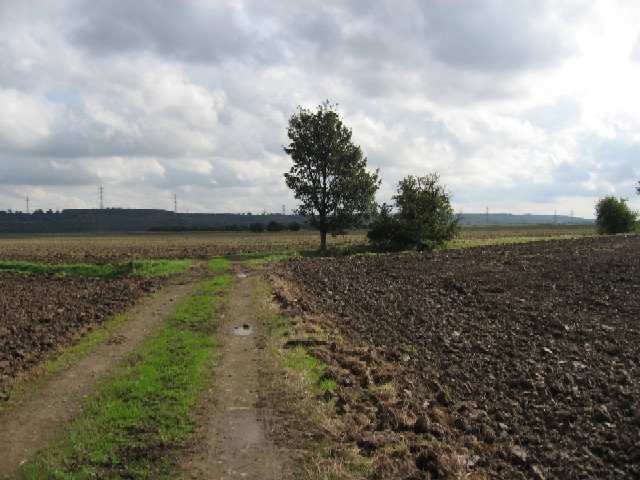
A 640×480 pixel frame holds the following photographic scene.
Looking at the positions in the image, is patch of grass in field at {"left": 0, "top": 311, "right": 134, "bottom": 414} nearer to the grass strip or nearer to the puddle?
the grass strip

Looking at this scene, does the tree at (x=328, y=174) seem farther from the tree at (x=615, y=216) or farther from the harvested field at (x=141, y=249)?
the tree at (x=615, y=216)

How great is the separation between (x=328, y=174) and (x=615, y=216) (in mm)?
47718

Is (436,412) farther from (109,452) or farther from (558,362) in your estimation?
(109,452)

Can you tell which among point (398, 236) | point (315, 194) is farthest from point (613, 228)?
point (315, 194)

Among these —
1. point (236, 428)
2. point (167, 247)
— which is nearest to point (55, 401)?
point (236, 428)

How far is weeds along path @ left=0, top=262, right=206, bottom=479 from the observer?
7.55 meters

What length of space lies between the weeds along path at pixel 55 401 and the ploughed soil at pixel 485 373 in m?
4.36

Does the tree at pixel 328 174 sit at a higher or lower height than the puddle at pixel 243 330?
higher

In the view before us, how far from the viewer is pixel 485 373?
10.7 meters

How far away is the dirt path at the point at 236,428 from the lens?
6.70 metres

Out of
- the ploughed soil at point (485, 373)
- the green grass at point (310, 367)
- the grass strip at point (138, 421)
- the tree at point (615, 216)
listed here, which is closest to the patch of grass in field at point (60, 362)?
the grass strip at point (138, 421)

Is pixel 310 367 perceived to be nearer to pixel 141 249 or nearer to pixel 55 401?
pixel 55 401

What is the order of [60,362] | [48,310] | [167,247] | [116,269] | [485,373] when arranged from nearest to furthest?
1. [485,373]
2. [60,362]
3. [48,310]
4. [116,269]
5. [167,247]

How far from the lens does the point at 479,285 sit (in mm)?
23359
